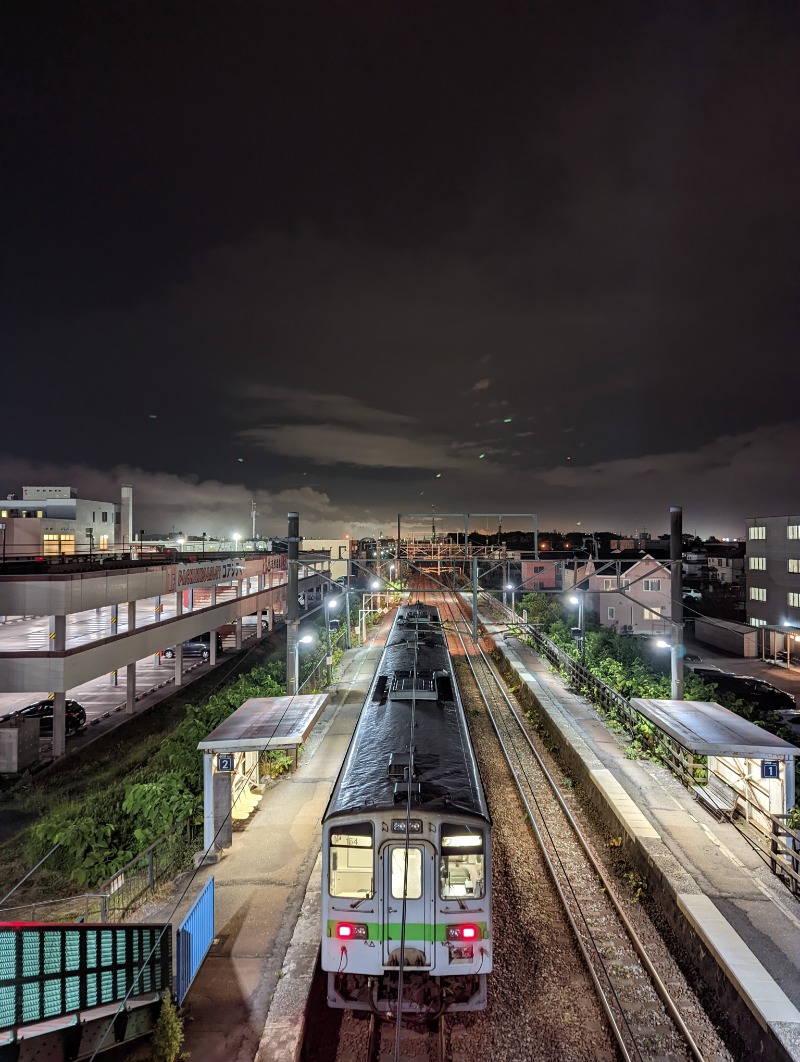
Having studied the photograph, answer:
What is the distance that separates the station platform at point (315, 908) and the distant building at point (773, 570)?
2183 cm

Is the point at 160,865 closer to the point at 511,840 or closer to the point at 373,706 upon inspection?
the point at 373,706

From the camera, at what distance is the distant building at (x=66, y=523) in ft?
117

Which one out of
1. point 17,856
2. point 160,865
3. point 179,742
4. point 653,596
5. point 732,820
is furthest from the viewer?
point 653,596

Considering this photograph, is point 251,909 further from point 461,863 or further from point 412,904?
point 461,863

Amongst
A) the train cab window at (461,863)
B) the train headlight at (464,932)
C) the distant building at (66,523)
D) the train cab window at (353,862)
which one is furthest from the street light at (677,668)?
the distant building at (66,523)

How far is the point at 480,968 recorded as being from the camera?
5848 millimetres

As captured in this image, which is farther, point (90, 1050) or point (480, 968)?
point (480, 968)

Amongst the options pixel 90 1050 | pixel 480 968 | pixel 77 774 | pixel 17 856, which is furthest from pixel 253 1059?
pixel 77 774

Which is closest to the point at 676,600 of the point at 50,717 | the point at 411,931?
the point at 411,931

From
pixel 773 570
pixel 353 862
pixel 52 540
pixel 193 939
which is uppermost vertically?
pixel 52 540

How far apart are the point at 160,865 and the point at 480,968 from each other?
234 inches

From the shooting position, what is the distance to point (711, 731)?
10016mm

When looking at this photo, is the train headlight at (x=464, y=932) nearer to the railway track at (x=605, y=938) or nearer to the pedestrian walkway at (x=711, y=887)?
the railway track at (x=605, y=938)

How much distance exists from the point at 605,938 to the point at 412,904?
3577mm
